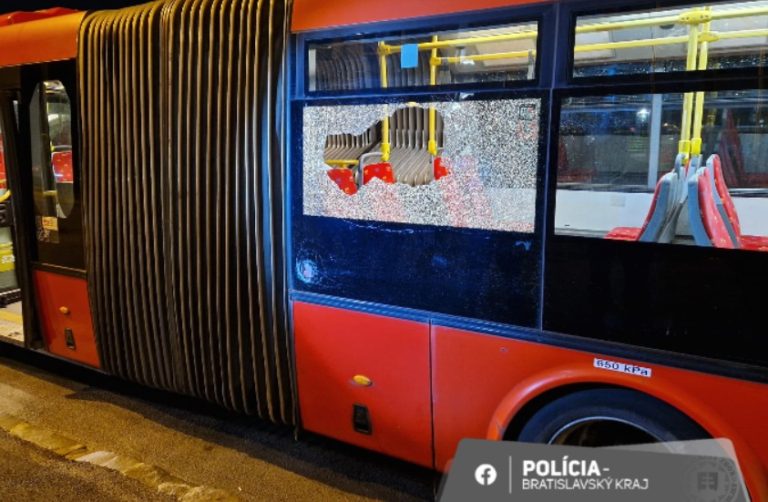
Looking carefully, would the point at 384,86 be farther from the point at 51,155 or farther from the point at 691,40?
the point at 51,155

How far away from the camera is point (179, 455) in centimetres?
339

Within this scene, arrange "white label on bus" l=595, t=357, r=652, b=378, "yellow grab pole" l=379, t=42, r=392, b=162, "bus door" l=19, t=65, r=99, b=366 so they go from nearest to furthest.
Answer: "white label on bus" l=595, t=357, r=652, b=378 → "yellow grab pole" l=379, t=42, r=392, b=162 → "bus door" l=19, t=65, r=99, b=366

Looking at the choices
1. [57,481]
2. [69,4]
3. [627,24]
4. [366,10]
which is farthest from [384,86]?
[69,4]

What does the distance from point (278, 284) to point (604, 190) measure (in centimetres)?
162

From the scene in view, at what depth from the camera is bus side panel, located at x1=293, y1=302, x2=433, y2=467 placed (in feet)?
9.12

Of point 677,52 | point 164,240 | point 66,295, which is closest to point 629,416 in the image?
point 677,52

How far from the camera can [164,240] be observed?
11.4ft

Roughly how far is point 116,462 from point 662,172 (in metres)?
3.00

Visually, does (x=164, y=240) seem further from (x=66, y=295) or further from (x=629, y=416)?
(x=629, y=416)

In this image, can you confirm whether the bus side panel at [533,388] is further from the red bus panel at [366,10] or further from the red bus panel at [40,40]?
the red bus panel at [40,40]

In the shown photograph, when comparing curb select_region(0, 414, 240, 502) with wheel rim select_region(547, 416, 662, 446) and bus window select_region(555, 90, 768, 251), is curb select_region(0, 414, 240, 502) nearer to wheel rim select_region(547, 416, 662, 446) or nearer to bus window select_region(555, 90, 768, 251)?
wheel rim select_region(547, 416, 662, 446)

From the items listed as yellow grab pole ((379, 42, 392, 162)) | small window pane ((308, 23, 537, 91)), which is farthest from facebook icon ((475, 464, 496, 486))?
small window pane ((308, 23, 537, 91))

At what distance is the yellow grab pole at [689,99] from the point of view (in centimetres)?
205

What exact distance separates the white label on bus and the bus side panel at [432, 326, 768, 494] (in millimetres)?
15
